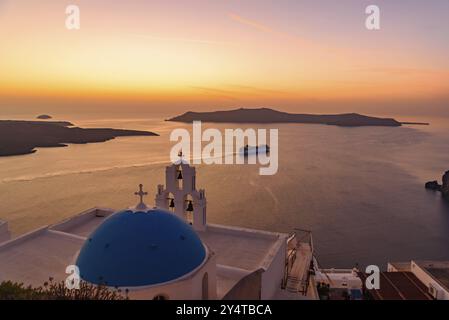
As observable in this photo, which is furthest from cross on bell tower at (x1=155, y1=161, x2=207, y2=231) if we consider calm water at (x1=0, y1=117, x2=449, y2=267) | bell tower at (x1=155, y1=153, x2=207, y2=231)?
calm water at (x1=0, y1=117, x2=449, y2=267)

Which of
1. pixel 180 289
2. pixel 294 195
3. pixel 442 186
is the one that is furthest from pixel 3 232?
pixel 442 186

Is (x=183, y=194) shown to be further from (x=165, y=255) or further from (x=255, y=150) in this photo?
(x=255, y=150)

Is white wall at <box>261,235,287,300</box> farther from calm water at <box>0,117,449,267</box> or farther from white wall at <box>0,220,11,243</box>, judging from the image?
calm water at <box>0,117,449,267</box>

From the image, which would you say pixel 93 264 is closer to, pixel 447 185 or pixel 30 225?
pixel 30 225

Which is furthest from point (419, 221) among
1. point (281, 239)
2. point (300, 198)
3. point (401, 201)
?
point (281, 239)

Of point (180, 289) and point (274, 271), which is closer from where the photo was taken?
point (180, 289)

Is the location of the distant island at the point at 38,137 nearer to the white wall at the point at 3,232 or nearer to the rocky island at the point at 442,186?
the white wall at the point at 3,232
